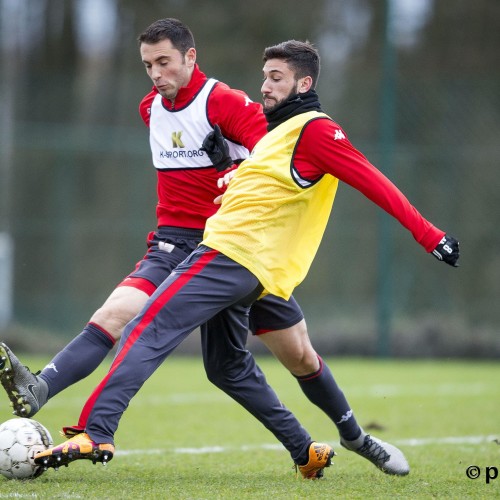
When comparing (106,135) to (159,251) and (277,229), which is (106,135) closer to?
(159,251)

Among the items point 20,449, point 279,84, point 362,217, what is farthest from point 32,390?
point 362,217

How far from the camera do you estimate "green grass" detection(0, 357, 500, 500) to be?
15.8 ft

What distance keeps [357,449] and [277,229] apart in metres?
1.37

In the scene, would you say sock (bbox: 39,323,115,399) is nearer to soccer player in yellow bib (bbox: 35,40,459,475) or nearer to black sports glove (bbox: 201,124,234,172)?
soccer player in yellow bib (bbox: 35,40,459,475)

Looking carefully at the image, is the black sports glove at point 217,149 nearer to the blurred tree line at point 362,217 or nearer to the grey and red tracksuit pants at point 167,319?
the grey and red tracksuit pants at point 167,319

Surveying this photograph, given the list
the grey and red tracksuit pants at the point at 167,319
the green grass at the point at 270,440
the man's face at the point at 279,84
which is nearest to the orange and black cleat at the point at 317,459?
the green grass at the point at 270,440

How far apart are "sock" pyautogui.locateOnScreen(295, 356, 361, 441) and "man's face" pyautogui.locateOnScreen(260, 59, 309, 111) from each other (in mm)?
1394

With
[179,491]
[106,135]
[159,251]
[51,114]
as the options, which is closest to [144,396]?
[159,251]

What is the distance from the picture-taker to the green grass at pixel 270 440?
4.81 metres

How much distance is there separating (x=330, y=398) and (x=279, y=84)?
64.1 inches

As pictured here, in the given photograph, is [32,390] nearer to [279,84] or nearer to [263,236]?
[263,236]

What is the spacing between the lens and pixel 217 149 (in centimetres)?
544

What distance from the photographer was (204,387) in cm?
1027

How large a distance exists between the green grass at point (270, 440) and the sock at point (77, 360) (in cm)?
47
